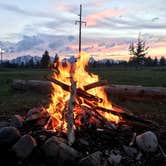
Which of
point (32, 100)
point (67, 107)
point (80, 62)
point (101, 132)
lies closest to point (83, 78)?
point (80, 62)

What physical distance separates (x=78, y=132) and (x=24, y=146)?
1192 millimetres

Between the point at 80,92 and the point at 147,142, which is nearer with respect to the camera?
the point at 147,142

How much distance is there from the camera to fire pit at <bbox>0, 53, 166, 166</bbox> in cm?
682

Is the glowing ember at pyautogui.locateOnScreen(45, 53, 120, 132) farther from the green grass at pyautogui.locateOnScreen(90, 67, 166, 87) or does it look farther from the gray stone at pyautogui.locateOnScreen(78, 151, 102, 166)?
the green grass at pyautogui.locateOnScreen(90, 67, 166, 87)

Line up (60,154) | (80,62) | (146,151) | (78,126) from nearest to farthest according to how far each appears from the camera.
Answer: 1. (60,154)
2. (146,151)
3. (78,126)
4. (80,62)

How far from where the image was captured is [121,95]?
45.7 ft

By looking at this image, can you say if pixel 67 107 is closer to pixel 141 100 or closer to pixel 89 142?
pixel 89 142

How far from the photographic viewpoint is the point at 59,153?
6.70 meters

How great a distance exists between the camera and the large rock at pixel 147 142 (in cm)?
717

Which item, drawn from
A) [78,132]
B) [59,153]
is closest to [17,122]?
[78,132]

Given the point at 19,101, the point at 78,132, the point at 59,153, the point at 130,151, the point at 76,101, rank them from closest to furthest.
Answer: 1. the point at 59,153
2. the point at 130,151
3. the point at 78,132
4. the point at 76,101
5. the point at 19,101

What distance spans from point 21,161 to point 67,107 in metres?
1.75

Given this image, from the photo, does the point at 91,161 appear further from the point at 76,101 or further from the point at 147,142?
the point at 76,101

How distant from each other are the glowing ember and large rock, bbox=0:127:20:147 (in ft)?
2.68
